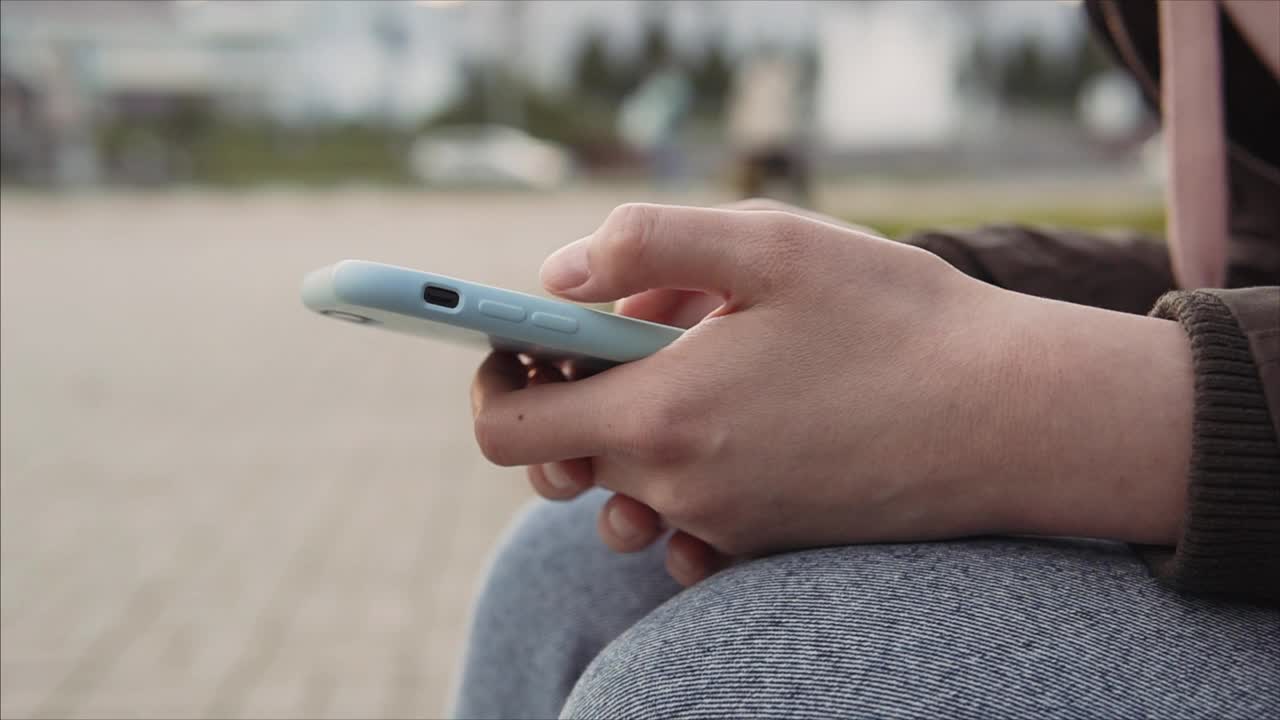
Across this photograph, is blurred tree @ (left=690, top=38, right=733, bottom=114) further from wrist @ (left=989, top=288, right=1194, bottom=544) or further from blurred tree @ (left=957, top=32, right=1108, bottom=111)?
wrist @ (left=989, top=288, right=1194, bottom=544)

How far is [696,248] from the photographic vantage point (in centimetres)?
86

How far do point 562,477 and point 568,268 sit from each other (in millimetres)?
228

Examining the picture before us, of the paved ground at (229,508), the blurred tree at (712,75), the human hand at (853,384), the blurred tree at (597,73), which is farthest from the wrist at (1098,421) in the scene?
the blurred tree at (597,73)

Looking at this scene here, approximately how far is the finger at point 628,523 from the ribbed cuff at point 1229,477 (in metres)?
0.41

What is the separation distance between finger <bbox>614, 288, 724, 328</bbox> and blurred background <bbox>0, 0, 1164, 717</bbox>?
679 millimetres

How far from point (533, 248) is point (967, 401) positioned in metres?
10.2

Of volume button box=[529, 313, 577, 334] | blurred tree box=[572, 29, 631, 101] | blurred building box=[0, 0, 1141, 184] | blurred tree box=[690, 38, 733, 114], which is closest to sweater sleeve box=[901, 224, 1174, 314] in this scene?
volume button box=[529, 313, 577, 334]

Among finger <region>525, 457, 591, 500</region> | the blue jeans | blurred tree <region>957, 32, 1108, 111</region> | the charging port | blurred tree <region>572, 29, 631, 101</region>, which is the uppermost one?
the charging port

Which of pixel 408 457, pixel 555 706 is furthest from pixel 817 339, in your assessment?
pixel 408 457

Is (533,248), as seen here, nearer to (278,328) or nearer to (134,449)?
(278,328)

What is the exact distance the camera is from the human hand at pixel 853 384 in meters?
0.86

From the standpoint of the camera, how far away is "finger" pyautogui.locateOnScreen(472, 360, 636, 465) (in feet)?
2.96

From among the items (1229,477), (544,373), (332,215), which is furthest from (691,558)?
(332,215)

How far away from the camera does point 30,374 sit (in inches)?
219
